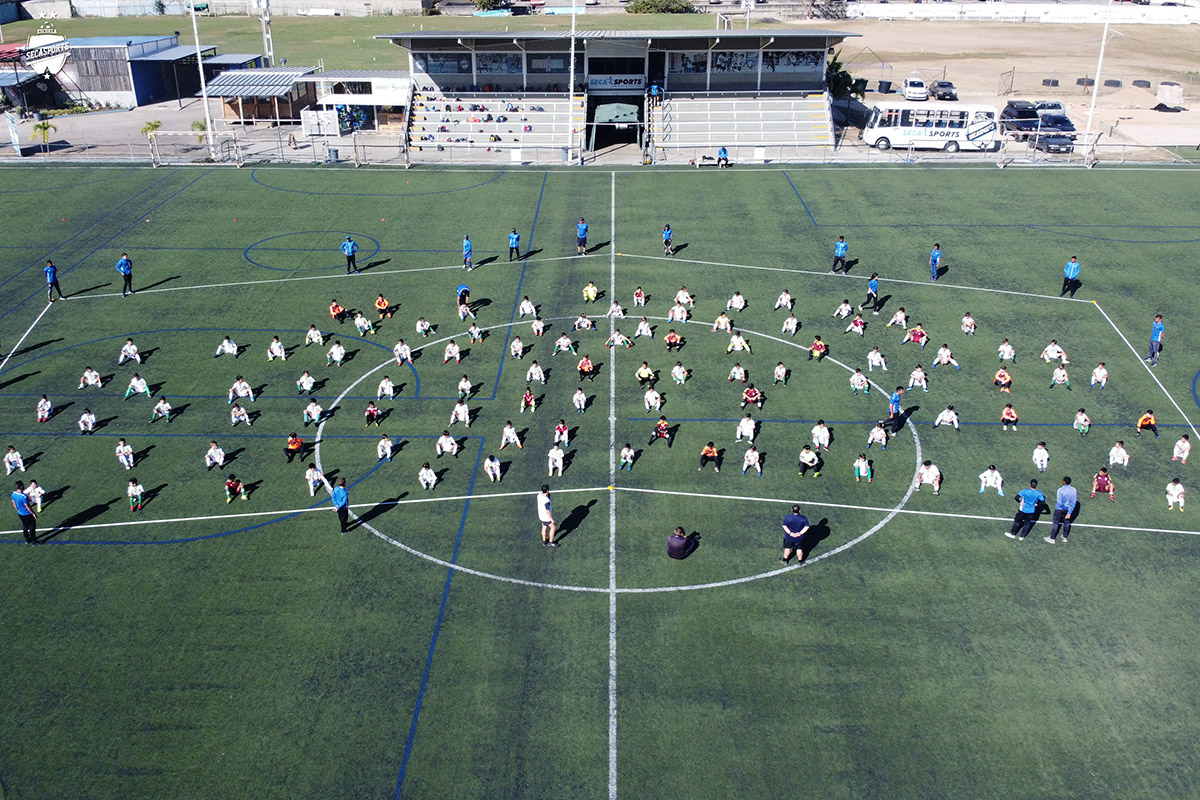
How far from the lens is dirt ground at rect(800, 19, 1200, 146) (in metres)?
78.9

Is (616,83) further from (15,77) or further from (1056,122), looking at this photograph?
(15,77)

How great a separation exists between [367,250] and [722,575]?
3191cm

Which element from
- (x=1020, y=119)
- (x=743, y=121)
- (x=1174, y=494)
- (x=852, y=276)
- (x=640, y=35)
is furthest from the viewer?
(x=743, y=121)

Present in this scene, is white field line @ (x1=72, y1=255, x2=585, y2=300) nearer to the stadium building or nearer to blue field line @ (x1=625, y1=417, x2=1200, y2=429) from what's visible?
blue field line @ (x1=625, y1=417, x2=1200, y2=429)

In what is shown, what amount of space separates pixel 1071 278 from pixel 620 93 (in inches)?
1603

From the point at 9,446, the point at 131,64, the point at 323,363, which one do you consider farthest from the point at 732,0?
the point at 9,446

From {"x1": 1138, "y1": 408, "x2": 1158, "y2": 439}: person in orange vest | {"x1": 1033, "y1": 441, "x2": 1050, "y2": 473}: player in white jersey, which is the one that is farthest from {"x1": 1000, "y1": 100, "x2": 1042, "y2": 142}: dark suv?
{"x1": 1033, "y1": 441, "x2": 1050, "y2": 473}: player in white jersey

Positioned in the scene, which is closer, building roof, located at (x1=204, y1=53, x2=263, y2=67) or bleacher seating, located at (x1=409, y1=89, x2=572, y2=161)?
bleacher seating, located at (x1=409, y1=89, x2=572, y2=161)

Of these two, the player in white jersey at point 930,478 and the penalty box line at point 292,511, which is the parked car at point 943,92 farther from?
the penalty box line at point 292,511

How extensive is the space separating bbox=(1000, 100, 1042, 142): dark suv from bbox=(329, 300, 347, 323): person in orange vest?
50773 mm

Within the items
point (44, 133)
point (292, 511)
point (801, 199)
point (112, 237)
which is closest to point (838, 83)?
point (801, 199)

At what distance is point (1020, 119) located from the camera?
68.1 metres

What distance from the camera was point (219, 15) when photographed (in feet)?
433

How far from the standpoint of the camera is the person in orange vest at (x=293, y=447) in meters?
32.5
